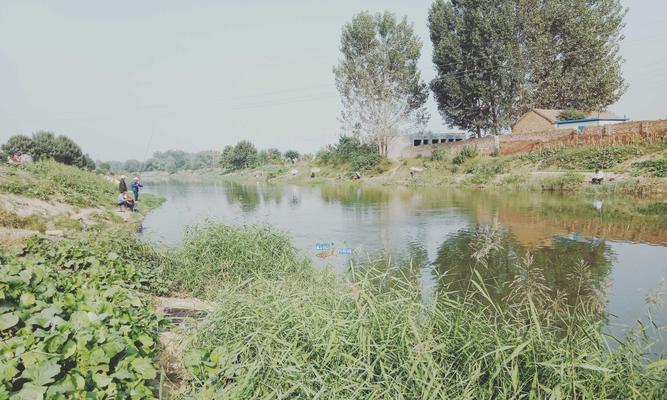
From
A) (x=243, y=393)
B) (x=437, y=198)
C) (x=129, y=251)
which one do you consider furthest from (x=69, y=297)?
(x=437, y=198)

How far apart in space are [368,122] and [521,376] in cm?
5032

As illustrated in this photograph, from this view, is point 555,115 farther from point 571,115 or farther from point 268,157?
point 268,157

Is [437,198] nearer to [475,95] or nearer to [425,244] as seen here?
[425,244]

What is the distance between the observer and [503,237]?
1522 cm

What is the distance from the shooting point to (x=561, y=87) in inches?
1636

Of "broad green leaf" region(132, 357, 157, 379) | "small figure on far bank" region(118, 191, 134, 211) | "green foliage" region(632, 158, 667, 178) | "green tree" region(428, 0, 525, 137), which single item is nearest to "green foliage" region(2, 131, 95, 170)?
"small figure on far bank" region(118, 191, 134, 211)

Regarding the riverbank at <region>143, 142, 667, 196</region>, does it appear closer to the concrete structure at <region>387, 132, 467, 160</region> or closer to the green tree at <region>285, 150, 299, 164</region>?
the concrete structure at <region>387, 132, 467, 160</region>

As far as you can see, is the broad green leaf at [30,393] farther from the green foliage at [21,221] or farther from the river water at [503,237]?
the green foliage at [21,221]

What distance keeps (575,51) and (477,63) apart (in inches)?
364

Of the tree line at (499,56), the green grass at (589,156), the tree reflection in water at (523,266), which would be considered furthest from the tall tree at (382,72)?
the tree reflection in water at (523,266)

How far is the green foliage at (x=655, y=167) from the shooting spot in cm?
2508

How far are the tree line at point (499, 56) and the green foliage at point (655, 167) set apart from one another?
51.0 ft

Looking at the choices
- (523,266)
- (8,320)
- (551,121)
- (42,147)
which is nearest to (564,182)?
(551,121)

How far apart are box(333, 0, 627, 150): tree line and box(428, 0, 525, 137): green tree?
9cm
